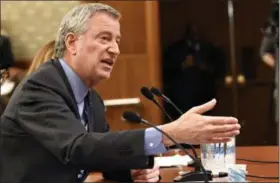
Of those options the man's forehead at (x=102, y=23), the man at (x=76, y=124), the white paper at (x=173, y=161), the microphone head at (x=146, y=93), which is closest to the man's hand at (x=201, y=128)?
the man at (x=76, y=124)

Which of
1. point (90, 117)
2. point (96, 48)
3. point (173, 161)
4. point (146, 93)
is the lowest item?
point (173, 161)

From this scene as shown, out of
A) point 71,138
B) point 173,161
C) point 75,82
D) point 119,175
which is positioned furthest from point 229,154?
point 71,138

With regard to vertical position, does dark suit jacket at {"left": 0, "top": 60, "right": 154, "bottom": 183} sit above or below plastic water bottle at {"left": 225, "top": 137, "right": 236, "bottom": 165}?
above

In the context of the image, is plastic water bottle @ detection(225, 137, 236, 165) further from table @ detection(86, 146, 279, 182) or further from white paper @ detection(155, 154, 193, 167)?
white paper @ detection(155, 154, 193, 167)

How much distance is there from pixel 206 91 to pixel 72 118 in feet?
11.6

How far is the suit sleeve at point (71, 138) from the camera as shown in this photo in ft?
4.68

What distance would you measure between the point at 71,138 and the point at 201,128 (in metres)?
0.35

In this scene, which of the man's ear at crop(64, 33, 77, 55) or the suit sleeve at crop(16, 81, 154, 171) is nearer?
the suit sleeve at crop(16, 81, 154, 171)

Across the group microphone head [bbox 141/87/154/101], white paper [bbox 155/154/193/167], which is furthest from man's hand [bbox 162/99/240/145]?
white paper [bbox 155/154/193/167]

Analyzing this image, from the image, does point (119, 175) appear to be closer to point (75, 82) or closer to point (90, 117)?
point (90, 117)

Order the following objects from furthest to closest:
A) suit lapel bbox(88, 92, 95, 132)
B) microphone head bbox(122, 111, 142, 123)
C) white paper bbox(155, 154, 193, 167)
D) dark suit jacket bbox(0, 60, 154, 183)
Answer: white paper bbox(155, 154, 193, 167) → suit lapel bbox(88, 92, 95, 132) → dark suit jacket bbox(0, 60, 154, 183) → microphone head bbox(122, 111, 142, 123)

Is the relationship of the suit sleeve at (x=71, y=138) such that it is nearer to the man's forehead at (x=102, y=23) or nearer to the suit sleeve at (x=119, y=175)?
the man's forehead at (x=102, y=23)

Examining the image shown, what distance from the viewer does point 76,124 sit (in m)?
1.50

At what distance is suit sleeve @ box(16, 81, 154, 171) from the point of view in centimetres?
143
